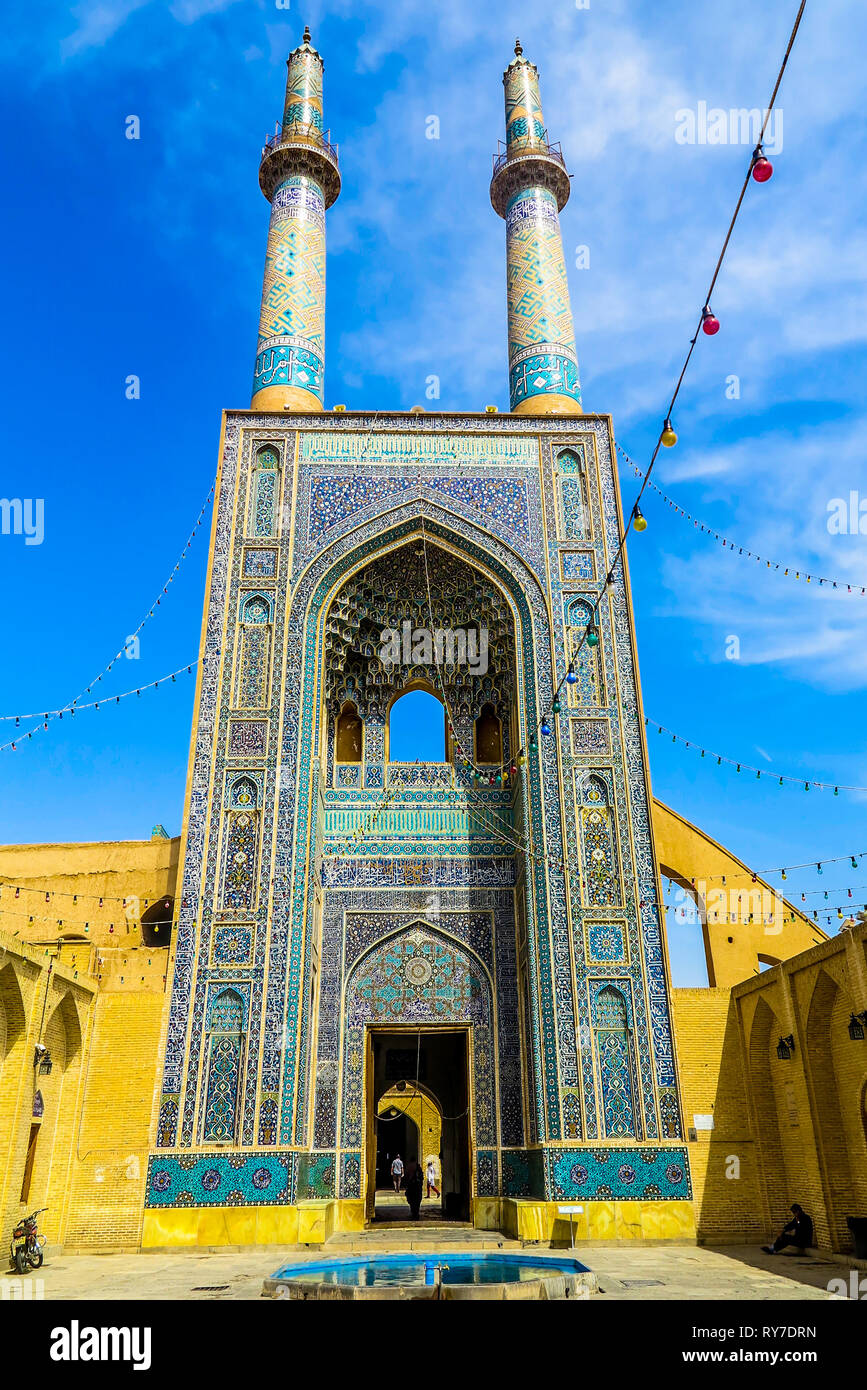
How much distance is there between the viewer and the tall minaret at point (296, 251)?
14.5 m

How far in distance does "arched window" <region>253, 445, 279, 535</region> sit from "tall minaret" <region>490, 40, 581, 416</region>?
351 cm

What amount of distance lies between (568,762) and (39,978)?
19.8 feet

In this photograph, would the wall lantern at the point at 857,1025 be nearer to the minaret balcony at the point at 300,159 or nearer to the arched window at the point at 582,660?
the arched window at the point at 582,660

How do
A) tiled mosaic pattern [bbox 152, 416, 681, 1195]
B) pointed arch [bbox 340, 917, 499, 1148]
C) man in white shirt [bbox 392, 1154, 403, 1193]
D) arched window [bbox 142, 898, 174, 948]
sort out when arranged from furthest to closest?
man in white shirt [bbox 392, 1154, 403, 1193] → arched window [bbox 142, 898, 174, 948] → pointed arch [bbox 340, 917, 499, 1148] → tiled mosaic pattern [bbox 152, 416, 681, 1195]

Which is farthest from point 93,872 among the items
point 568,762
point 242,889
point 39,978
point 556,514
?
point 556,514

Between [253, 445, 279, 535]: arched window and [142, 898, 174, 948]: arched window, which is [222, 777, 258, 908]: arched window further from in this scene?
[253, 445, 279, 535]: arched window

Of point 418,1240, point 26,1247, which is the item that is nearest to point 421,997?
point 418,1240

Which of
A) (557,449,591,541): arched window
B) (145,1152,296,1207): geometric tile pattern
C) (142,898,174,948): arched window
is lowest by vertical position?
(145,1152,296,1207): geometric tile pattern

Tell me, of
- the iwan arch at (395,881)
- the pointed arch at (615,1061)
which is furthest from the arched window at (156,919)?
the pointed arch at (615,1061)

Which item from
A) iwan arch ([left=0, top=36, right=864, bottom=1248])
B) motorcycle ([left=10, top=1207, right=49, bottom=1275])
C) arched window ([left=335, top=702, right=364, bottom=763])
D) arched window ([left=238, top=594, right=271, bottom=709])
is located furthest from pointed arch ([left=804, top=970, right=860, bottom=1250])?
motorcycle ([left=10, top=1207, right=49, bottom=1275])

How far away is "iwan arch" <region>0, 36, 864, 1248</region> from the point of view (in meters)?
10.3

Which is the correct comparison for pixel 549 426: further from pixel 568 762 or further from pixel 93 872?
pixel 93 872

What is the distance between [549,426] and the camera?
45.3 feet
